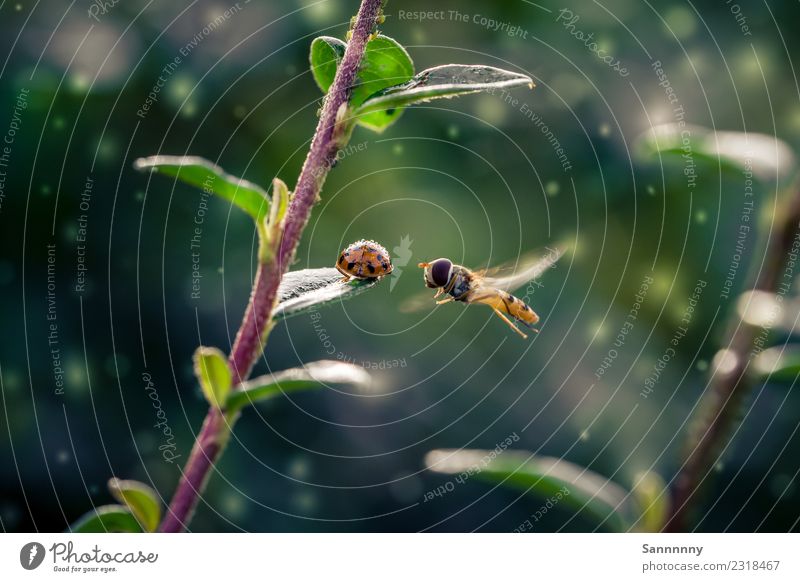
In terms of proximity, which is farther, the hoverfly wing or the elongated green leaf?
the hoverfly wing

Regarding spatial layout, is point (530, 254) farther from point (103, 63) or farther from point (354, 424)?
point (103, 63)

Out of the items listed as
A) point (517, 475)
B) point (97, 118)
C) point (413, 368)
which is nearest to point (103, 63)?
point (97, 118)

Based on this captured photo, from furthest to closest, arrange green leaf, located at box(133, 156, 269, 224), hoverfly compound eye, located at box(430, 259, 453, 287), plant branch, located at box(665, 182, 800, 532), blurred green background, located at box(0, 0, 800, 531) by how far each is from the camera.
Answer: blurred green background, located at box(0, 0, 800, 531) → hoverfly compound eye, located at box(430, 259, 453, 287) → green leaf, located at box(133, 156, 269, 224) → plant branch, located at box(665, 182, 800, 532)

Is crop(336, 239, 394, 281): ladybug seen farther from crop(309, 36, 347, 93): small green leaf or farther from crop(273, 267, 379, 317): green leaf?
crop(309, 36, 347, 93): small green leaf

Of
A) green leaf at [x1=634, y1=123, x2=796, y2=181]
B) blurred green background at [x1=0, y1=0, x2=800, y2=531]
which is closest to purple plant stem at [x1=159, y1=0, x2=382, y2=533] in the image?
green leaf at [x1=634, y1=123, x2=796, y2=181]

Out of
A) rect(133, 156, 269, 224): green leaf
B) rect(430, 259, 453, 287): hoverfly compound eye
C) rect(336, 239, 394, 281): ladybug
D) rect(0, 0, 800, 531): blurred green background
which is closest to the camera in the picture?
rect(133, 156, 269, 224): green leaf

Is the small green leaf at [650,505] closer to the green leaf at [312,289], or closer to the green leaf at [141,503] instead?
the green leaf at [312,289]
